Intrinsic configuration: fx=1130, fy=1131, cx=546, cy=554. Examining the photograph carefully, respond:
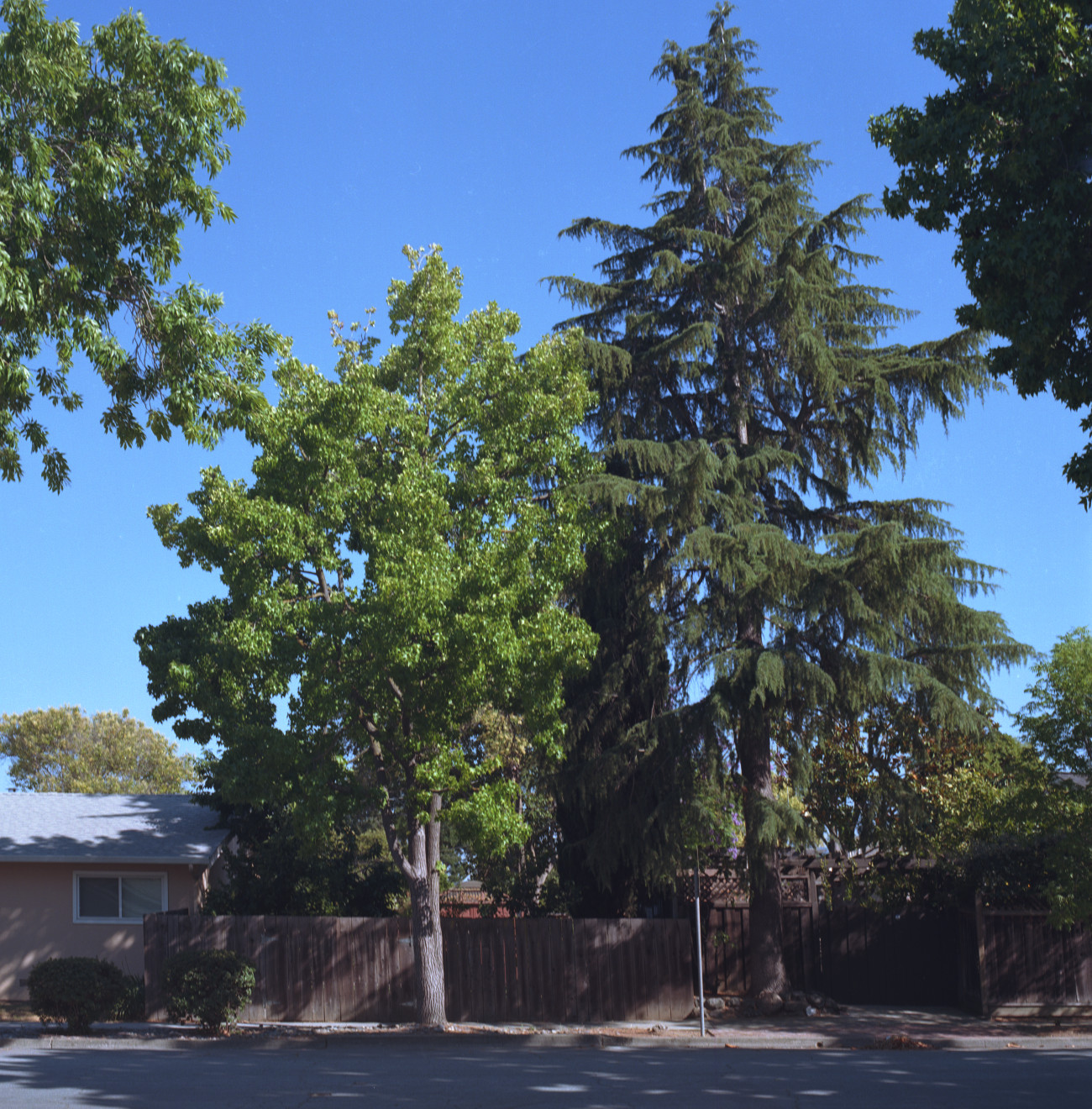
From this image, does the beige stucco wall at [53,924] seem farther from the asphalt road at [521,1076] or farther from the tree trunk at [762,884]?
the tree trunk at [762,884]

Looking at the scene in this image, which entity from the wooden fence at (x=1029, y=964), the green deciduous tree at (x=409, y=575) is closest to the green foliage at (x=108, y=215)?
the green deciduous tree at (x=409, y=575)

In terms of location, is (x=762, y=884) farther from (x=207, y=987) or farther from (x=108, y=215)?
(x=108, y=215)

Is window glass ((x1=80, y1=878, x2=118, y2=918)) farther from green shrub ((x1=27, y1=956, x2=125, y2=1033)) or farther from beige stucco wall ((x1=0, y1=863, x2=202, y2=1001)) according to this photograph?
green shrub ((x1=27, y1=956, x2=125, y2=1033))

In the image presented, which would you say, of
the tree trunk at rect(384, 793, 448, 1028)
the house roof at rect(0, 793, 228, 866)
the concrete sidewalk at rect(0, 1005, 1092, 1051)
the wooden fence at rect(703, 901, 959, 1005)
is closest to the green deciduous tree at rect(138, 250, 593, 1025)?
the tree trunk at rect(384, 793, 448, 1028)

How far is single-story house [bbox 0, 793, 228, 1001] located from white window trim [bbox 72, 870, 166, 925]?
0.02 m

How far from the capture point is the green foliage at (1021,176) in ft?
36.5

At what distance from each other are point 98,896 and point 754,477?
15750 millimetres

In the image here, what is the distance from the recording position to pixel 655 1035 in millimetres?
17641

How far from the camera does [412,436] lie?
1877 cm

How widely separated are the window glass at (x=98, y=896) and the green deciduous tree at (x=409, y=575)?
6.31 meters

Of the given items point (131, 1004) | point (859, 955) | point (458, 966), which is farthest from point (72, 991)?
point (859, 955)

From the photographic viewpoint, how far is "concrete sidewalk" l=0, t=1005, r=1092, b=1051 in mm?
16703

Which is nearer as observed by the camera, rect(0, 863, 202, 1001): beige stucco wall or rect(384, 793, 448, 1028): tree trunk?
rect(384, 793, 448, 1028): tree trunk

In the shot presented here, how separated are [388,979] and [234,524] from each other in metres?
8.40
